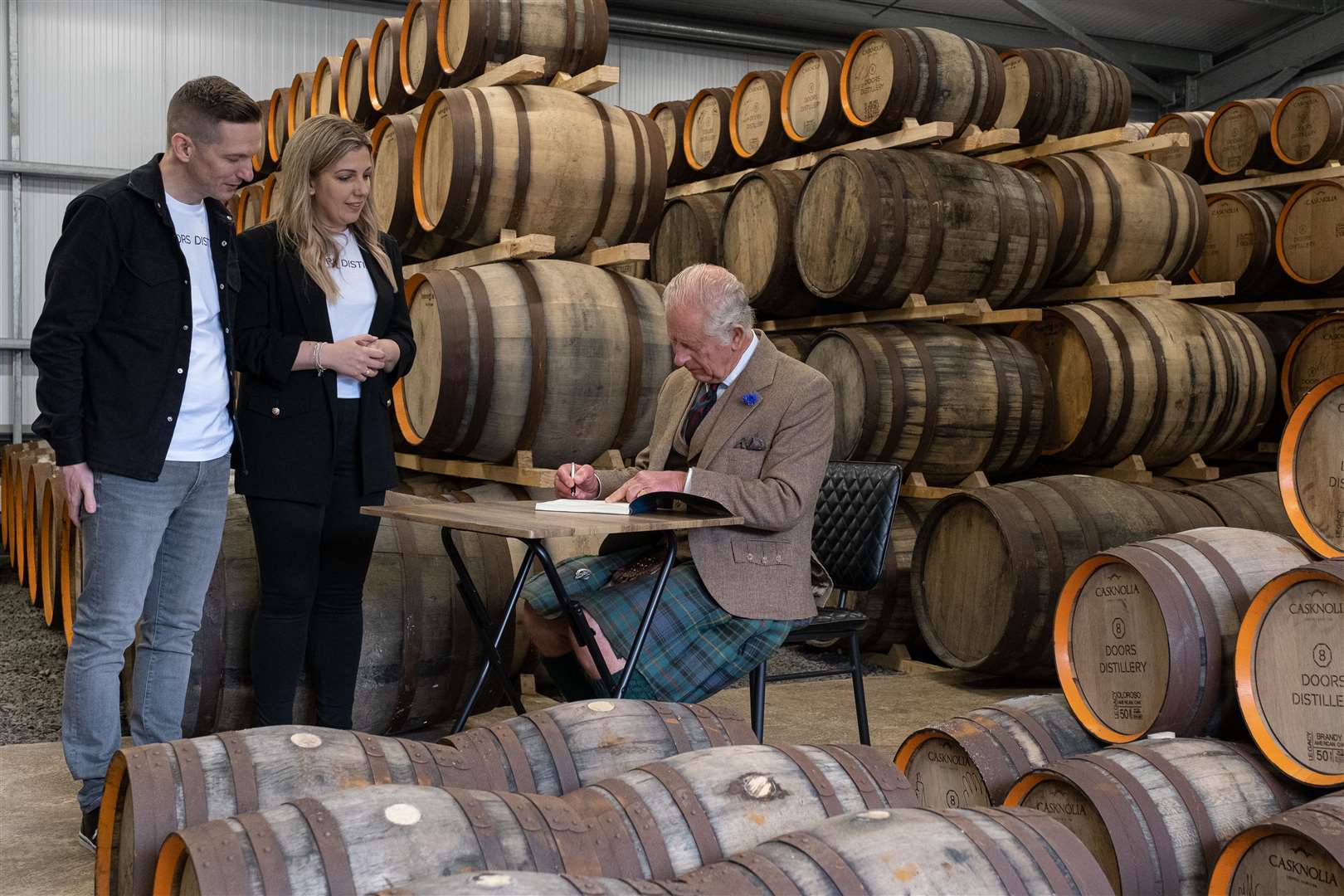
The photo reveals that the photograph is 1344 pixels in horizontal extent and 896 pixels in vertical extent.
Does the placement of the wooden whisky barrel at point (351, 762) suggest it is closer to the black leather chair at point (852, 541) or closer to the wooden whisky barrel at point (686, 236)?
the black leather chair at point (852, 541)

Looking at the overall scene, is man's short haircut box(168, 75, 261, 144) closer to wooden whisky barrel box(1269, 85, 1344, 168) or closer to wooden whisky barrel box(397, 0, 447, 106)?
wooden whisky barrel box(397, 0, 447, 106)

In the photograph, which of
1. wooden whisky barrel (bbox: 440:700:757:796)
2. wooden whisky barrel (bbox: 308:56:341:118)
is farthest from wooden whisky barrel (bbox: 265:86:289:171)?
wooden whisky barrel (bbox: 440:700:757:796)

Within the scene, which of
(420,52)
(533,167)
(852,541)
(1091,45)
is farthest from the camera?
(1091,45)

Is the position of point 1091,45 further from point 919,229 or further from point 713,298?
point 713,298

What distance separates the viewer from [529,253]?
15.3ft

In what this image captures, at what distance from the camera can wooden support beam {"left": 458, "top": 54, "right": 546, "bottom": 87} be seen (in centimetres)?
486

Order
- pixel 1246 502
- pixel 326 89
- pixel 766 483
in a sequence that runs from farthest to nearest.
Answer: pixel 326 89 < pixel 1246 502 < pixel 766 483

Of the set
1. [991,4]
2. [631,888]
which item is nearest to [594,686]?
[631,888]

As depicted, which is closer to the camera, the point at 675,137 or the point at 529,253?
the point at 529,253

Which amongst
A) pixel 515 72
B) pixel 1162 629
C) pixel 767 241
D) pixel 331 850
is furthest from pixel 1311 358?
pixel 331 850

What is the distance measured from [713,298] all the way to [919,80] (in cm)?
325

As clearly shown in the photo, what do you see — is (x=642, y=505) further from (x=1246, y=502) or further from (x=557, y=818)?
(x=1246, y=502)

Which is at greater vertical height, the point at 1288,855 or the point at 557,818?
the point at 557,818

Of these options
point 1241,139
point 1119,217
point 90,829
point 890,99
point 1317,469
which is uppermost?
point 1241,139
